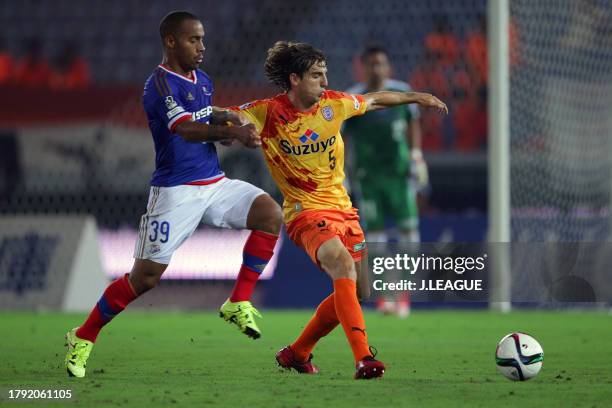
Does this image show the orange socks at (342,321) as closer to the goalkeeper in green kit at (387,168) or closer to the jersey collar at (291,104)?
the jersey collar at (291,104)

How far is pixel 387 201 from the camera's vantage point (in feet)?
36.5

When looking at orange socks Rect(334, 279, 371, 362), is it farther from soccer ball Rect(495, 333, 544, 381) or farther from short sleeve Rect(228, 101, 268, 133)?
short sleeve Rect(228, 101, 268, 133)

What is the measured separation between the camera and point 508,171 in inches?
484

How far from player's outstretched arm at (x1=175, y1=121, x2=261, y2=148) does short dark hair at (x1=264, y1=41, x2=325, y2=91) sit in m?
0.50

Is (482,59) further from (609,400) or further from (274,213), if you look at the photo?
(609,400)

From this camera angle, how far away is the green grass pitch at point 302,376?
527cm

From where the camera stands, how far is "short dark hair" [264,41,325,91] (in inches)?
253

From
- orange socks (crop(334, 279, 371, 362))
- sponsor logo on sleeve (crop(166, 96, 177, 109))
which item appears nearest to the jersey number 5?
orange socks (crop(334, 279, 371, 362))

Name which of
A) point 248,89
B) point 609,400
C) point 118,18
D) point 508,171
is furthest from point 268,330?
point 118,18

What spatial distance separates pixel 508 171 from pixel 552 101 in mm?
1188

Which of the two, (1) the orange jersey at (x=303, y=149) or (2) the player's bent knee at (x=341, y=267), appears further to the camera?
(1) the orange jersey at (x=303, y=149)

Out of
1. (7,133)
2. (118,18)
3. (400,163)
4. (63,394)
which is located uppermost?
(118,18)

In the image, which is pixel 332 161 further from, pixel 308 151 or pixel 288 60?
pixel 288 60

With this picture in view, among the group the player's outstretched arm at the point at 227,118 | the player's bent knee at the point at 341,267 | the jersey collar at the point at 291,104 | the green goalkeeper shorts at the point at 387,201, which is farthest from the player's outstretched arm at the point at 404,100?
the green goalkeeper shorts at the point at 387,201
